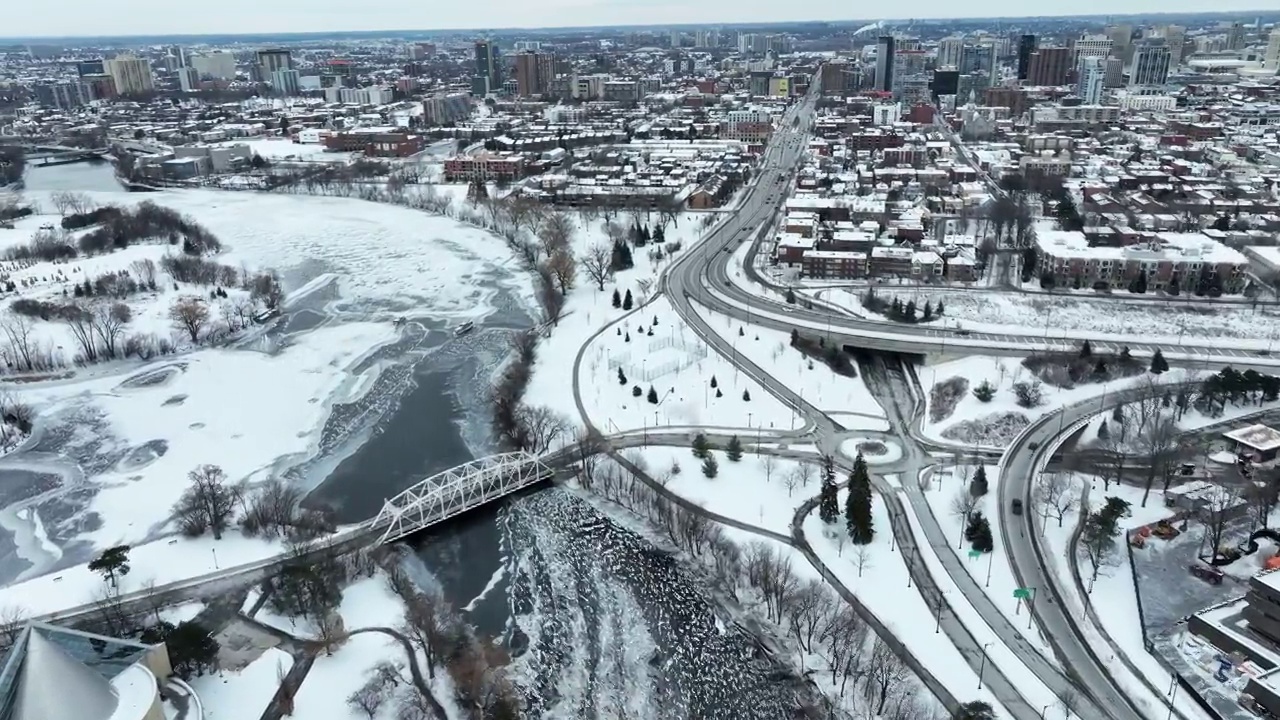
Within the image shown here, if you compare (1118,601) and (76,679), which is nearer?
(76,679)

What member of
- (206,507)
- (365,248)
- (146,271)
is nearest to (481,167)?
(365,248)

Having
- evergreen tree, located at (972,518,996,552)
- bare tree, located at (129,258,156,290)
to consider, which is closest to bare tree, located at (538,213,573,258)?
bare tree, located at (129,258,156,290)

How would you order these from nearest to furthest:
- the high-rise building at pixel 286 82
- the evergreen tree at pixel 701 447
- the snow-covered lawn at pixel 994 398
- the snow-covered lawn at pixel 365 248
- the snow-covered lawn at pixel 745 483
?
1. the snow-covered lawn at pixel 745 483
2. the evergreen tree at pixel 701 447
3. the snow-covered lawn at pixel 994 398
4. the snow-covered lawn at pixel 365 248
5. the high-rise building at pixel 286 82

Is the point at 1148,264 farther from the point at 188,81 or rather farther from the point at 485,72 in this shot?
the point at 188,81

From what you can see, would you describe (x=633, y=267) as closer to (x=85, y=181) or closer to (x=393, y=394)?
(x=393, y=394)

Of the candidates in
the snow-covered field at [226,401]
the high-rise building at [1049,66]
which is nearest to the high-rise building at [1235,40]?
the high-rise building at [1049,66]

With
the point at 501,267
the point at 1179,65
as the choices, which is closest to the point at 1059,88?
the point at 1179,65

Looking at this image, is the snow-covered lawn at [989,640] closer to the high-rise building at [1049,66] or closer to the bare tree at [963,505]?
the bare tree at [963,505]
